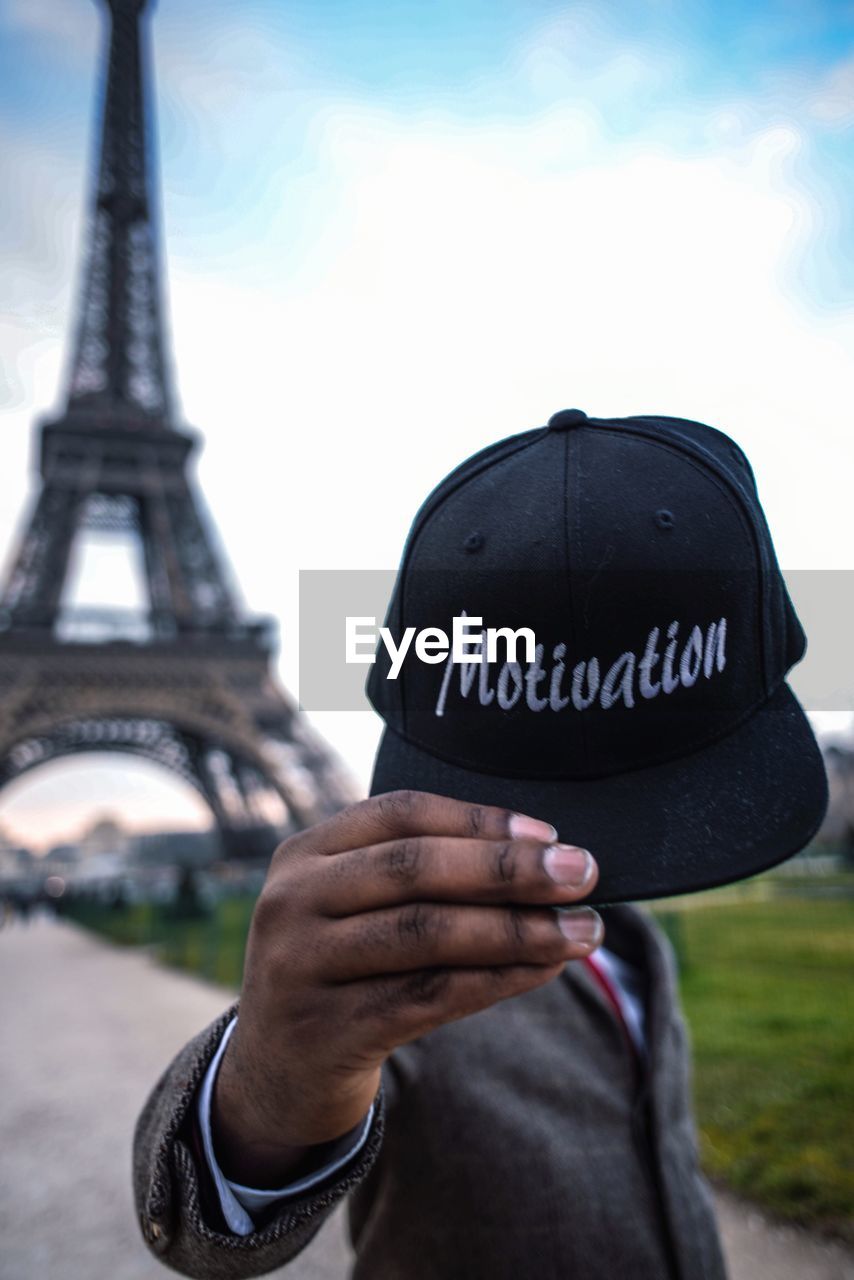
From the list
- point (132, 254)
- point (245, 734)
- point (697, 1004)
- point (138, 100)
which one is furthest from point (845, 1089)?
point (138, 100)

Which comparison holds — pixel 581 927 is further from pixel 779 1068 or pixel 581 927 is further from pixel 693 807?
pixel 779 1068

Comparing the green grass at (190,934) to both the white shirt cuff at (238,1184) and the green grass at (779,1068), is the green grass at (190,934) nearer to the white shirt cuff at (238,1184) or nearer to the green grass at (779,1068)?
the green grass at (779,1068)

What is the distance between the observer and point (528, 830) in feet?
2.73

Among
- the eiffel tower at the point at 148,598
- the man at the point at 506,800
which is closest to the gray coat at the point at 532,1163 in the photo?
the man at the point at 506,800

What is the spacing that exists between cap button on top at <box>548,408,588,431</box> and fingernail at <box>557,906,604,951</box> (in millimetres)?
545

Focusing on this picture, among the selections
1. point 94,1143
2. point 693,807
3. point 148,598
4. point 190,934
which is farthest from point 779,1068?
point 148,598

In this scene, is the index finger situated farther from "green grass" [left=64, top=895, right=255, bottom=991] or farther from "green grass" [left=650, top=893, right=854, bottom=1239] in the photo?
"green grass" [left=64, top=895, right=255, bottom=991]

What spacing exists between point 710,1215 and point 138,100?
4157cm

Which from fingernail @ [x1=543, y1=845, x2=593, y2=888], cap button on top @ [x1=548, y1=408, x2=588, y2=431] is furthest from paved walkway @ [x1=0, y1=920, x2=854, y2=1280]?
cap button on top @ [x1=548, y1=408, x2=588, y2=431]

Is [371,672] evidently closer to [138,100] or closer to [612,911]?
[612,911]

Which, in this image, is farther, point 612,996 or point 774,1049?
point 774,1049

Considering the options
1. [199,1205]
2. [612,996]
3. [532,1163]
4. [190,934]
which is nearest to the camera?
[199,1205]

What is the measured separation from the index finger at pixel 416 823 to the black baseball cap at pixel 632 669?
0.10 meters

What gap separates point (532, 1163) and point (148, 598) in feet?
101
